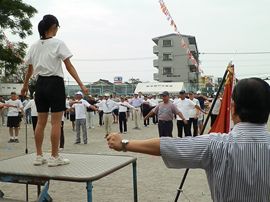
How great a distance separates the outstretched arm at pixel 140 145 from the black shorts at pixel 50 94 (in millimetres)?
2410

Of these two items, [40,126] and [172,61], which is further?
[172,61]

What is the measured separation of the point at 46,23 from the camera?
4441mm

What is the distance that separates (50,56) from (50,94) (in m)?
0.43

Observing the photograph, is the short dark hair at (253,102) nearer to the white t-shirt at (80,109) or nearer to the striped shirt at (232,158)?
the striped shirt at (232,158)

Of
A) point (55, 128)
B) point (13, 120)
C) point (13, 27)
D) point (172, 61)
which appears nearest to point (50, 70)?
point (55, 128)

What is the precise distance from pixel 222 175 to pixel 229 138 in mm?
193

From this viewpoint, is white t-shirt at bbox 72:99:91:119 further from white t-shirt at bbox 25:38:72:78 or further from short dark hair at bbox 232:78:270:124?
short dark hair at bbox 232:78:270:124

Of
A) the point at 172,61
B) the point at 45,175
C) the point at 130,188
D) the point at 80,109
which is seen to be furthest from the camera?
the point at 172,61

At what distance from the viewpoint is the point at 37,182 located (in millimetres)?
4246

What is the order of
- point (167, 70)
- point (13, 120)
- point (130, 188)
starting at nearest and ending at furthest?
1. point (130, 188)
2. point (13, 120)
3. point (167, 70)

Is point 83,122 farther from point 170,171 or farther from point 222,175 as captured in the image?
point 222,175

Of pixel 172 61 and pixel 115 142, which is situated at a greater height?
pixel 172 61

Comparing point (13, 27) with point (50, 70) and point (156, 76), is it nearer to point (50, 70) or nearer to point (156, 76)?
point (50, 70)

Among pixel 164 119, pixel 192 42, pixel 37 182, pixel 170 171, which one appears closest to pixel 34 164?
pixel 37 182
